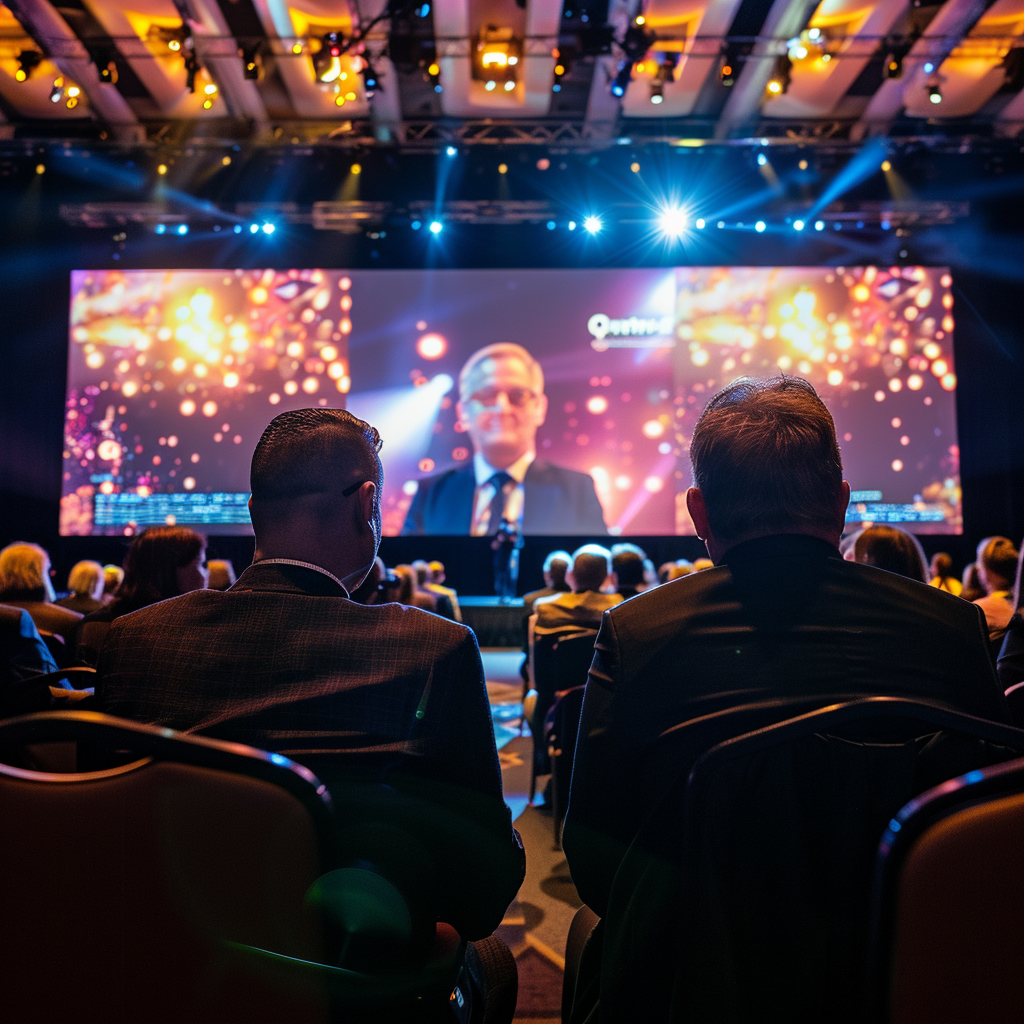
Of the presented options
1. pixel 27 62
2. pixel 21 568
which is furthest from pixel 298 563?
pixel 27 62

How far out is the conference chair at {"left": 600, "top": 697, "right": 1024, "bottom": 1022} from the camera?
0.81m

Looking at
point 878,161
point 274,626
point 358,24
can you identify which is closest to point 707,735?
point 274,626

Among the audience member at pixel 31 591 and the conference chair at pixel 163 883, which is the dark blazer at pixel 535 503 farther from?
the conference chair at pixel 163 883

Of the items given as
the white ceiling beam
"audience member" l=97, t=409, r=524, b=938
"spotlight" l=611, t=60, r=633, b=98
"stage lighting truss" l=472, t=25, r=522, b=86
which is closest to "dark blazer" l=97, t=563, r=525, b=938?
"audience member" l=97, t=409, r=524, b=938

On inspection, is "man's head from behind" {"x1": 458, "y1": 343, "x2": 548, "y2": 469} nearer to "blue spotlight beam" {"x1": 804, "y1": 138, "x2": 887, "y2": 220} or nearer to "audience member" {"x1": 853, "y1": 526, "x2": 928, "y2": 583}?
"blue spotlight beam" {"x1": 804, "y1": 138, "x2": 887, "y2": 220}

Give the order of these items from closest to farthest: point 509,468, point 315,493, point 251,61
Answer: point 315,493 → point 251,61 → point 509,468

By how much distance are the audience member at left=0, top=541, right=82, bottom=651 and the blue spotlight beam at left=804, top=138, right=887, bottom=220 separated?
8.39 m

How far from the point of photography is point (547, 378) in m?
8.90

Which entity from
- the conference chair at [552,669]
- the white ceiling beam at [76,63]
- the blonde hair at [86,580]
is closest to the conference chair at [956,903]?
the conference chair at [552,669]

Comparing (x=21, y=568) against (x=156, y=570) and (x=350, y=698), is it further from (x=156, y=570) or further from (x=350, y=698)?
(x=350, y=698)

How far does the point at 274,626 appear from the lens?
40.9 inches

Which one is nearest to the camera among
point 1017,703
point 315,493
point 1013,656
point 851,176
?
point 315,493

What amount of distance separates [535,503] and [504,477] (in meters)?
0.48

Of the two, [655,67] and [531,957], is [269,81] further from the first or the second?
[531,957]
